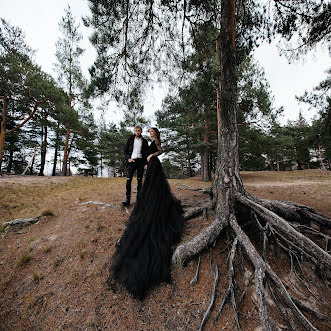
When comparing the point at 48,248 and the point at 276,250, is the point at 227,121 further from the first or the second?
the point at 48,248

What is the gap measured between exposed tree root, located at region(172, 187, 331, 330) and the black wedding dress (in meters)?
0.24

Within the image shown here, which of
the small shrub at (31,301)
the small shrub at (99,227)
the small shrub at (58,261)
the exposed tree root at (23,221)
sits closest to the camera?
the small shrub at (31,301)

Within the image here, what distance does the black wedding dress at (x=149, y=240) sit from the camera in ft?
5.71

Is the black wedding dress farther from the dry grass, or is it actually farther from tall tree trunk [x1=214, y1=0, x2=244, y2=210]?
the dry grass

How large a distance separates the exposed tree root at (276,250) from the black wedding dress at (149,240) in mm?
245

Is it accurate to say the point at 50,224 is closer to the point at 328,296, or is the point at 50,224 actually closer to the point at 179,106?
the point at 179,106

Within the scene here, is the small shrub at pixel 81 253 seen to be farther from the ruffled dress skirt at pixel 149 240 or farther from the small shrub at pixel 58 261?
the ruffled dress skirt at pixel 149 240

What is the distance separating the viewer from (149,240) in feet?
6.59

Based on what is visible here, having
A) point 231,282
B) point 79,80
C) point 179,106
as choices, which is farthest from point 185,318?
point 79,80

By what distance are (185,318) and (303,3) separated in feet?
18.7

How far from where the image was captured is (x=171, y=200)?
2.78m

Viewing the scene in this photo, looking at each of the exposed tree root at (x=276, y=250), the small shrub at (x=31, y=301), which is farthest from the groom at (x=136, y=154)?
the small shrub at (x=31, y=301)

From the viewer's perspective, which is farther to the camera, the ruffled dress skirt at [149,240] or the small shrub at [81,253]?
the small shrub at [81,253]

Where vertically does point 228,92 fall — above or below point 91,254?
above
